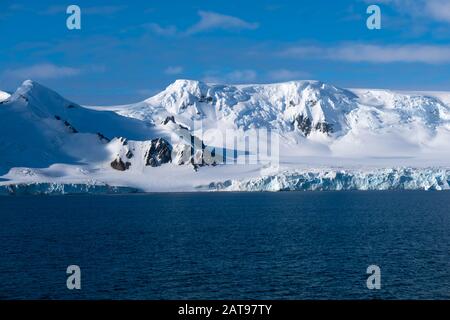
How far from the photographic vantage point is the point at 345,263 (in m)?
62.8

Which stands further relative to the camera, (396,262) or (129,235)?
(129,235)

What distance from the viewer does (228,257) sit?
66750 millimetres

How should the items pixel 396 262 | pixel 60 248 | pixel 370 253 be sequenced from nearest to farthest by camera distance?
pixel 396 262 → pixel 370 253 → pixel 60 248

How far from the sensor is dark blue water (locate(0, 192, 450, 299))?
51500 millimetres

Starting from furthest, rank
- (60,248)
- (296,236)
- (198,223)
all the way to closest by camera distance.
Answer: (198,223) < (296,236) < (60,248)

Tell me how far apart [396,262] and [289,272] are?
451 inches

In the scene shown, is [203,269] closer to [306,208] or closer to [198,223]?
[198,223]

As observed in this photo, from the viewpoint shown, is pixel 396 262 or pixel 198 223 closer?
pixel 396 262

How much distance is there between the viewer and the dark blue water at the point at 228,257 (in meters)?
51.5
